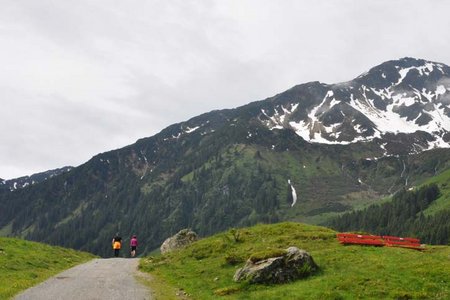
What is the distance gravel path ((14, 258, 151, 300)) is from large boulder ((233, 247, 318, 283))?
7.97 m

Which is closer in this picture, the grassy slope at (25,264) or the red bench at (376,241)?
the grassy slope at (25,264)

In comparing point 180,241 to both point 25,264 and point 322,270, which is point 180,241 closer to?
point 25,264

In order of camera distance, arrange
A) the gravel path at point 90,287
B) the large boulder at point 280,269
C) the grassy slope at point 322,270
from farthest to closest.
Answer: the large boulder at point 280,269
the gravel path at point 90,287
the grassy slope at point 322,270

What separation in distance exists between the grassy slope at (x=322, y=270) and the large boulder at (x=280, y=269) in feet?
2.92

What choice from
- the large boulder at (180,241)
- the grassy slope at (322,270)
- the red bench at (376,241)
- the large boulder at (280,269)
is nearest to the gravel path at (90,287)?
the grassy slope at (322,270)

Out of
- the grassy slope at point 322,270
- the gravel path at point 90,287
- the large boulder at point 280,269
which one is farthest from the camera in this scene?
the large boulder at point 280,269

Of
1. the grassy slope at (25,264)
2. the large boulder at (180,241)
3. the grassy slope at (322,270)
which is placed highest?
the grassy slope at (25,264)

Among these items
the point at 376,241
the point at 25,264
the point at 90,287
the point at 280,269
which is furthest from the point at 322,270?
the point at 25,264

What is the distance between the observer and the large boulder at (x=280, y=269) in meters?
35.6

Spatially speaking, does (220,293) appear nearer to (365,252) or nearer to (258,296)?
(258,296)

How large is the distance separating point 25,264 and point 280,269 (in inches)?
1004

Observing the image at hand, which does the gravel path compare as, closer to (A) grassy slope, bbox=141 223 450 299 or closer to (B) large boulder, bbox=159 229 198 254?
(A) grassy slope, bbox=141 223 450 299

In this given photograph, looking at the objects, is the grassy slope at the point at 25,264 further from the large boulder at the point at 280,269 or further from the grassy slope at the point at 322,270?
the large boulder at the point at 280,269

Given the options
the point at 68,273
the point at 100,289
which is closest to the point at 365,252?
the point at 100,289
